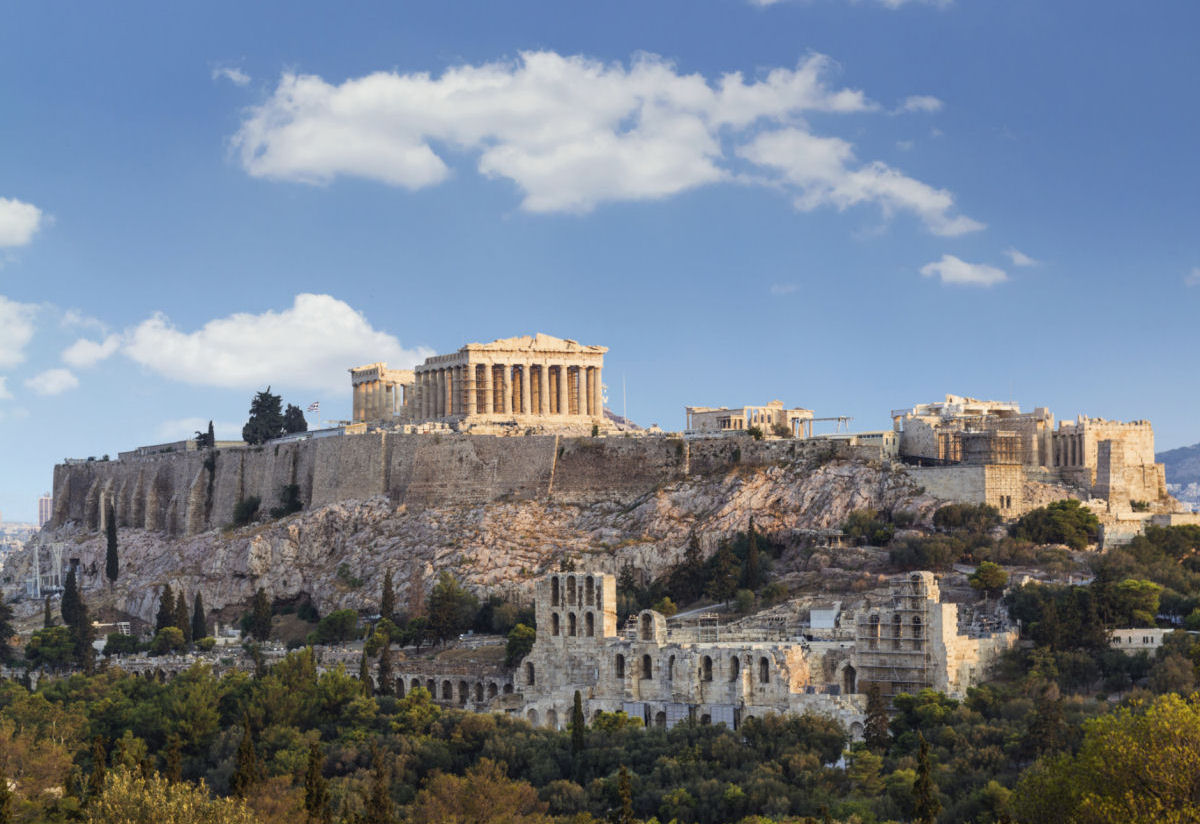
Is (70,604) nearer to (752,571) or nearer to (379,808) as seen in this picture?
(752,571)

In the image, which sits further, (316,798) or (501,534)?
(501,534)

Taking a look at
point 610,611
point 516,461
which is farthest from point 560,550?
point 610,611

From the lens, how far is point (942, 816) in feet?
141

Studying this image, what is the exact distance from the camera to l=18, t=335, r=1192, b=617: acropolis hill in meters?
78.6

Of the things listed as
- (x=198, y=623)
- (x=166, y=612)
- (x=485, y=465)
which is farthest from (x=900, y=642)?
(x=166, y=612)

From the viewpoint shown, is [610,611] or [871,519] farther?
[871,519]

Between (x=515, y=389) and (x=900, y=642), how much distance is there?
44816 millimetres

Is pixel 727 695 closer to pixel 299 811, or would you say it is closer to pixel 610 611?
pixel 610 611

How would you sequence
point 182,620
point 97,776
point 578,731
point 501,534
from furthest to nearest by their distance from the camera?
point 501,534, point 182,620, point 578,731, point 97,776

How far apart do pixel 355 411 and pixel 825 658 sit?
2355 inches

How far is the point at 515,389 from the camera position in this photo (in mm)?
96750

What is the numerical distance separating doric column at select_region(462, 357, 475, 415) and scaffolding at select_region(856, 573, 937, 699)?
1699 inches

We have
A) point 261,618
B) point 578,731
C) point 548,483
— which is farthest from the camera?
point 548,483

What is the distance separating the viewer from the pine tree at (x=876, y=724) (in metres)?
50.4
